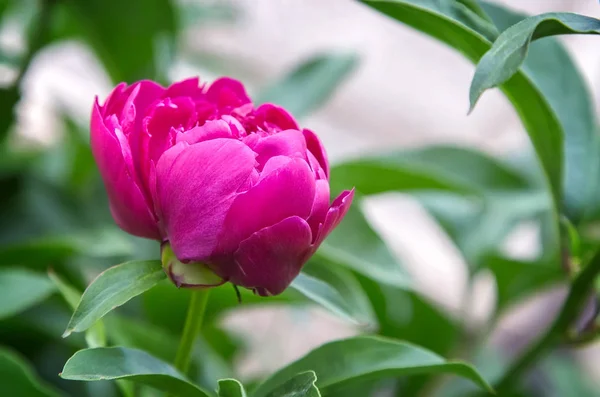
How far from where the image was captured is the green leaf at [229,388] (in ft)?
0.85

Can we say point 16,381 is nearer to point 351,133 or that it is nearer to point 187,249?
point 187,249

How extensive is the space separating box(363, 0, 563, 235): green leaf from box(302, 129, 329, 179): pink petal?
6cm

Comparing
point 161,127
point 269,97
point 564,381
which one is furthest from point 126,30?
point 564,381

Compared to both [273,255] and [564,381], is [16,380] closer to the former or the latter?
[273,255]

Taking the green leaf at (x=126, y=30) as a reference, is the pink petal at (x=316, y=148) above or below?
above

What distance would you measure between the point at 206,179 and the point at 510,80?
0.17 metres

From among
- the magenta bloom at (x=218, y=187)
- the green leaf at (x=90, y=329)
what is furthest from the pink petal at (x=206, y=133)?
the green leaf at (x=90, y=329)

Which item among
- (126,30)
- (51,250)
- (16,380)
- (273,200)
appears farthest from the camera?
(126,30)

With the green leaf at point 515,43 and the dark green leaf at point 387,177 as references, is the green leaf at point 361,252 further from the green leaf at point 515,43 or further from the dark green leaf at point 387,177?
the green leaf at point 515,43

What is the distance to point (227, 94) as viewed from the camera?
28 cm

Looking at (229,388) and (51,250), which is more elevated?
(229,388)

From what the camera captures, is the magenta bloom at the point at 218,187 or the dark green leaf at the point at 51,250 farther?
the dark green leaf at the point at 51,250

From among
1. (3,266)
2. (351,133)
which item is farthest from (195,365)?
(351,133)

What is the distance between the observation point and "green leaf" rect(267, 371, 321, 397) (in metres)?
0.24
